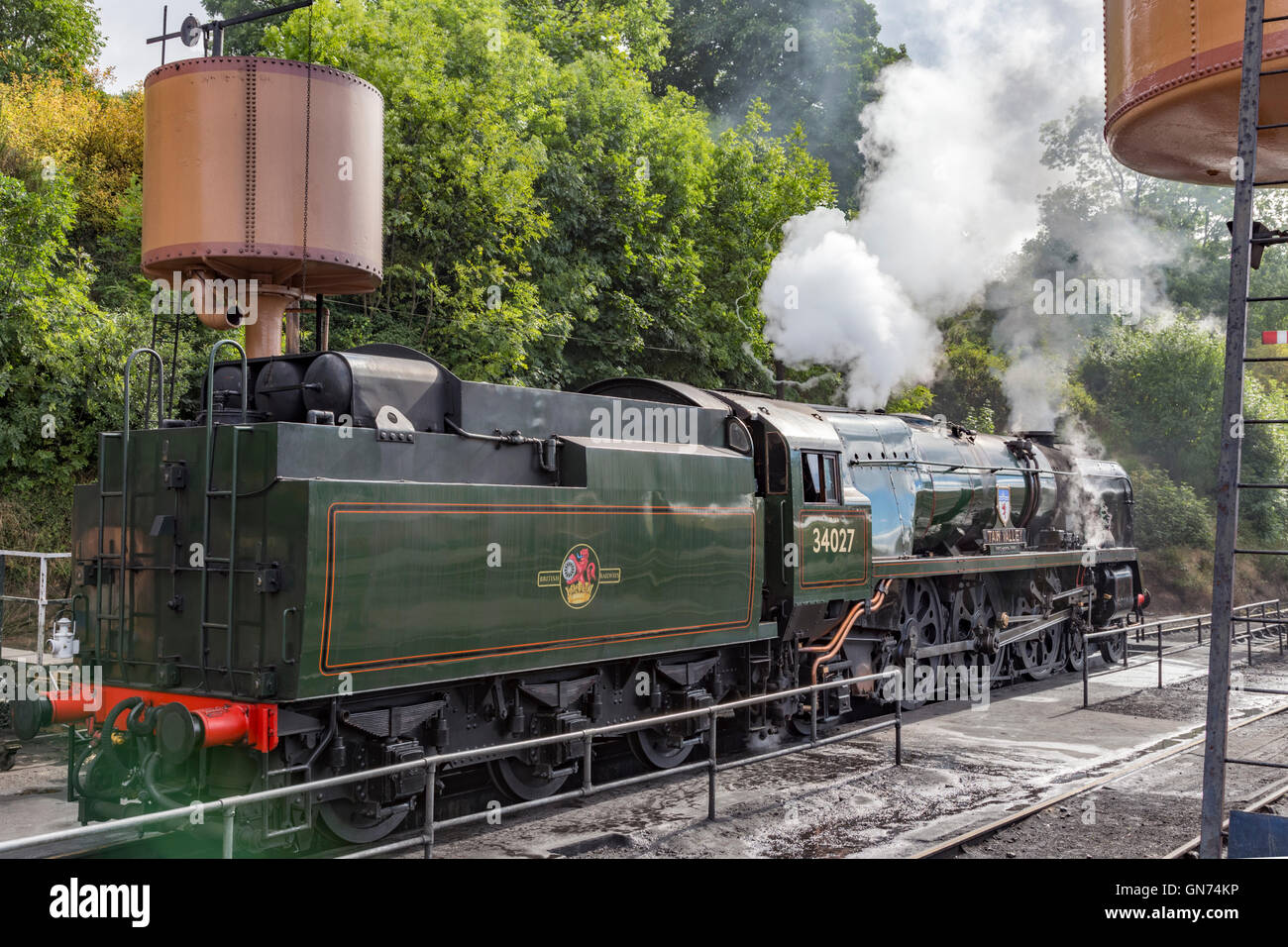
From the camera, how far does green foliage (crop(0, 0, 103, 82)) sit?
23.4m

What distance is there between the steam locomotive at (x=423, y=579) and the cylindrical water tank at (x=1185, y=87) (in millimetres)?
4185

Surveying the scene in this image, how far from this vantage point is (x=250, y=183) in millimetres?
10641

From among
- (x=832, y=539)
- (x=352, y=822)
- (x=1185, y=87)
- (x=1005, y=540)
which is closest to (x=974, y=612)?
(x=1005, y=540)

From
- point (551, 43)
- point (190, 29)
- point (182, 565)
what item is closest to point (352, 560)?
point (182, 565)

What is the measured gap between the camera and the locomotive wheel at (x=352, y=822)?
704 cm

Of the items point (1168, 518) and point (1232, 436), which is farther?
point (1168, 518)

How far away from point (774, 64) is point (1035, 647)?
76.3ft

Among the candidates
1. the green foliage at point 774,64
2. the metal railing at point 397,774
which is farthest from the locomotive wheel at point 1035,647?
the green foliage at point 774,64

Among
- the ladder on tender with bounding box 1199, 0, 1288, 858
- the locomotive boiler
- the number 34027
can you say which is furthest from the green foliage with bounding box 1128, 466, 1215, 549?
the ladder on tender with bounding box 1199, 0, 1288, 858

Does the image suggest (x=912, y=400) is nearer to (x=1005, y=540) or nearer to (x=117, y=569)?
(x=1005, y=540)

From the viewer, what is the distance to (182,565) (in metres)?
7.05

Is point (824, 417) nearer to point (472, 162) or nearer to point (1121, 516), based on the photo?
point (472, 162)

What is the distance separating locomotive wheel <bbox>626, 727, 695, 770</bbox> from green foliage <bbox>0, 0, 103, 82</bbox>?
67.9 feet

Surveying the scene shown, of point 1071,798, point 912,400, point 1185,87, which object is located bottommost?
point 1071,798
